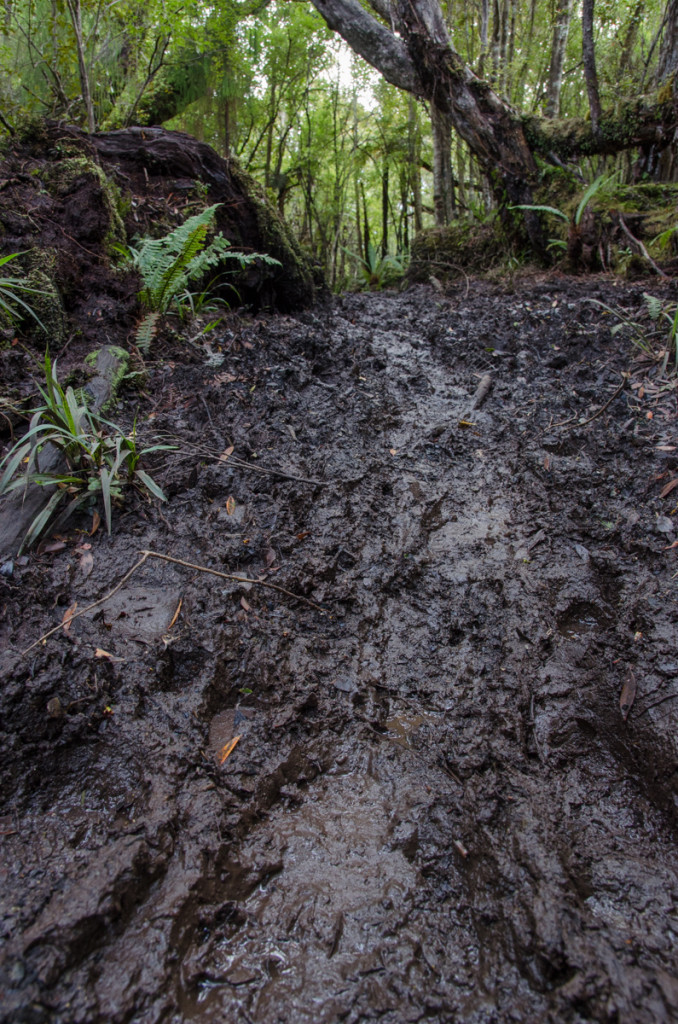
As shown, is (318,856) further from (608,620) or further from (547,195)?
(547,195)

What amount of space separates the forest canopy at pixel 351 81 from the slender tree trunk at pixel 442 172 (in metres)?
0.03

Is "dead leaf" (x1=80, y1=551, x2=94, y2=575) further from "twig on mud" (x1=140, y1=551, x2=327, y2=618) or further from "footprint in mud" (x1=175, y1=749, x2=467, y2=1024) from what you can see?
"footprint in mud" (x1=175, y1=749, x2=467, y2=1024)

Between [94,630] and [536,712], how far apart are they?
1.54 metres

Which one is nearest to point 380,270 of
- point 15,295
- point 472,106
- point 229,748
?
point 472,106

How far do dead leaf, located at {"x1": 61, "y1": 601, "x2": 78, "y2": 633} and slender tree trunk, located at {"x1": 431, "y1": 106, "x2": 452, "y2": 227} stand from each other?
836 cm

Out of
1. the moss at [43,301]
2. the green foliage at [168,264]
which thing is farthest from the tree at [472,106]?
the moss at [43,301]

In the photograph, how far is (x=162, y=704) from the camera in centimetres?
158

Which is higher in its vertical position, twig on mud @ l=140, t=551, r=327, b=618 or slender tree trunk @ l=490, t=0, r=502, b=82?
slender tree trunk @ l=490, t=0, r=502, b=82

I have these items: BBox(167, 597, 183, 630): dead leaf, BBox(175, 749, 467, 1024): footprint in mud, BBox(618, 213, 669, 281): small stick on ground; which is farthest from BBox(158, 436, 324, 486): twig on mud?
BBox(618, 213, 669, 281): small stick on ground

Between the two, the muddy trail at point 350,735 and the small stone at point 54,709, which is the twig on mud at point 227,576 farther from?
the small stone at point 54,709

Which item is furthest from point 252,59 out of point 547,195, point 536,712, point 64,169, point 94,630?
point 536,712

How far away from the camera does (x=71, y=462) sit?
212cm

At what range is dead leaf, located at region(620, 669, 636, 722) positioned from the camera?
5.35 ft

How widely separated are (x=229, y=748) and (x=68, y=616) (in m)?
0.75
